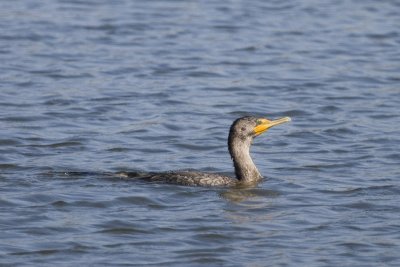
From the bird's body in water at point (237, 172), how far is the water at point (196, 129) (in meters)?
0.13

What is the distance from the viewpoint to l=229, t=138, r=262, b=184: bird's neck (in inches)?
583

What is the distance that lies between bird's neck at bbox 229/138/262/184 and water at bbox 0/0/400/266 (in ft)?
0.61

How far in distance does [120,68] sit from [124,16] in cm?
454

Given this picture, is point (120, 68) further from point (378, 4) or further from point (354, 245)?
point (354, 245)

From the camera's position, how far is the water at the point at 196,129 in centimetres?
1236

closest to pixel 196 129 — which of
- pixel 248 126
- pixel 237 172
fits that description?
pixel 248 126

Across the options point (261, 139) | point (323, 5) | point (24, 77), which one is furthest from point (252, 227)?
point (323, 5)

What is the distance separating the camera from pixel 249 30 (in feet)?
81.4

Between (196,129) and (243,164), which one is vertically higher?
(243,164)

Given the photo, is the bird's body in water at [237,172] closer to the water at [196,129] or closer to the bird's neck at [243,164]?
the bird's neck at [243,164]

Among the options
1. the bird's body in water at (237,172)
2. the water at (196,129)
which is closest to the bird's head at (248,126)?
the bird's body in water at (237,172)

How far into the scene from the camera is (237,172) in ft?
48.9

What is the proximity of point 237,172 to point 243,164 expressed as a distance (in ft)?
0.39

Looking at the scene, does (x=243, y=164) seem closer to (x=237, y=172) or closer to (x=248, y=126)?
(x=237, y=172)
